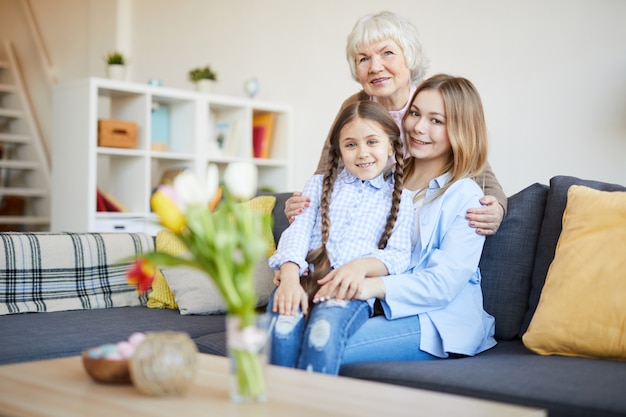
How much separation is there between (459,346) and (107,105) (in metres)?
4.69

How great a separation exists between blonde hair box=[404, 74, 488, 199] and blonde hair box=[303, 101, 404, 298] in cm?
12

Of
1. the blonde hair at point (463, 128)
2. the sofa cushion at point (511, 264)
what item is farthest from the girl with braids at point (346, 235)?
the sofa cushion at point (511, 264)

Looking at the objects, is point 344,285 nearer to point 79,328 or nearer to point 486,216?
point 486,216

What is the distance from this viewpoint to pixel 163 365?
1.23 meters

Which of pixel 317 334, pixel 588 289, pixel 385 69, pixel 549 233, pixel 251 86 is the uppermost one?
pixel 251 86

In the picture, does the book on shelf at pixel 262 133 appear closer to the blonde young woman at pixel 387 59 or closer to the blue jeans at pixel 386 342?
the blonde young woman at pixel 387 59

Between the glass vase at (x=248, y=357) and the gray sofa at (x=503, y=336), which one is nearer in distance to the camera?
the glass vase at (x=248, y=357)

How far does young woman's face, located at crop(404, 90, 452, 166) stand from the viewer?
7.02ft

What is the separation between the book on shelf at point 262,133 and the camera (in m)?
4.84

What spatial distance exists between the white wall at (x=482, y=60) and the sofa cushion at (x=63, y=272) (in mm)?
1815

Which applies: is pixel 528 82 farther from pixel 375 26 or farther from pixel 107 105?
pixel 107 105

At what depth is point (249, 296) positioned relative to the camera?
1.16 m

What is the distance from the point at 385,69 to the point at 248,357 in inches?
63.2

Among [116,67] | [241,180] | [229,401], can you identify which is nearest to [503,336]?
[229,401]
